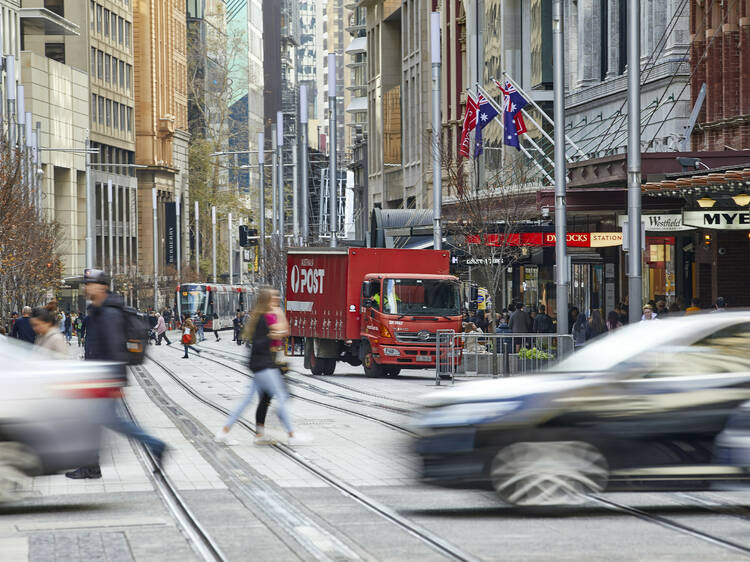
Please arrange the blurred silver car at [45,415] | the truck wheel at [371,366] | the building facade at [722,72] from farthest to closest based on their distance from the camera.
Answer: the truck wheel at [371,366], the building facade at [722,72], the blurred silver car at [45,415]

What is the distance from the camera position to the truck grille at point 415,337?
34000mm

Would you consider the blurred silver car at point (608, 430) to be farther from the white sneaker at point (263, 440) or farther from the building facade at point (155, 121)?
the building facade at point (155, 121)

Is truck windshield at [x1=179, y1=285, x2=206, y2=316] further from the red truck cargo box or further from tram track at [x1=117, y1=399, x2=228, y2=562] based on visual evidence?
tram track at [x1=117, y1=399, x2=228, y2=562]

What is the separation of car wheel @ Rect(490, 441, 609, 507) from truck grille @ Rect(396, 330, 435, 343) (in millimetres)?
22920

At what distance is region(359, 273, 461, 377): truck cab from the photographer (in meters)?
34.0

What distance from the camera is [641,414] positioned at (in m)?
10.9

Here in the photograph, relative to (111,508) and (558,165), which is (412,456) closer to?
(111,508)

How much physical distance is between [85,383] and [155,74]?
4974 inches

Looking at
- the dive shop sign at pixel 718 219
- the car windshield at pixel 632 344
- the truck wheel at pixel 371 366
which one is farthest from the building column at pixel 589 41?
the car windshield at pixel 632 344

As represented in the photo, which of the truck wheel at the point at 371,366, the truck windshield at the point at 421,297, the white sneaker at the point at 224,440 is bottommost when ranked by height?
the truck wheel at the point at 371,366

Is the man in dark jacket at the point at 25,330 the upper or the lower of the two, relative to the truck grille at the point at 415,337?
upper

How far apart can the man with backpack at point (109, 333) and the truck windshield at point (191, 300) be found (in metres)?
76.7

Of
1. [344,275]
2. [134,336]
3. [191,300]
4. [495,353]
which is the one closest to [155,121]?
[191,300]

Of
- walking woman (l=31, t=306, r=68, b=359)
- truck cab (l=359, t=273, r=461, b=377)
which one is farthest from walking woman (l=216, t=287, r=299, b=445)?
truck cab (l=359, t=273, r=461, b=377)
